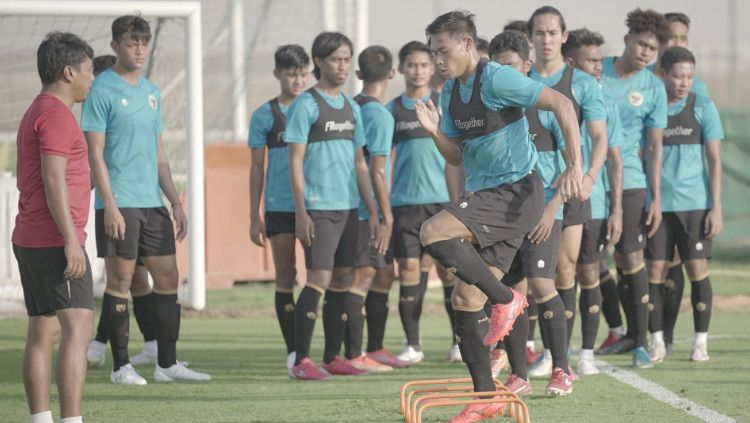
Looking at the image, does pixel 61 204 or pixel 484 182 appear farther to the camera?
pixel 484 182

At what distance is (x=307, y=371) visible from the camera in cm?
930

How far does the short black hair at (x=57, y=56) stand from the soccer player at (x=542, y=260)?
2.88 meters

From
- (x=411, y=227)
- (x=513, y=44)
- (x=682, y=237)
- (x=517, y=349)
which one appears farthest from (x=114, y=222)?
(x=682, y=237)

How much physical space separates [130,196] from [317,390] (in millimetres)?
1862

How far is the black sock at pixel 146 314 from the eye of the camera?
9.94 meters

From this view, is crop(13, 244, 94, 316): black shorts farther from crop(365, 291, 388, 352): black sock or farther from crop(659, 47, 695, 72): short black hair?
crop(659, 47, 695, 72): short black hair

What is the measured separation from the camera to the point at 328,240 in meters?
9.45

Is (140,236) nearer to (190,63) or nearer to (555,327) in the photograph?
(555,327)

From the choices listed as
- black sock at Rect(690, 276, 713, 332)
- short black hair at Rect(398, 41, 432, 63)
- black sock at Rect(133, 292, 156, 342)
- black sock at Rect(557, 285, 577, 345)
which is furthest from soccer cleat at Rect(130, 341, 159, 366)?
black sock at Rect(690, 276, 713, 332)

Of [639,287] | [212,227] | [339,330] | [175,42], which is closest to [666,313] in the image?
[639,287]

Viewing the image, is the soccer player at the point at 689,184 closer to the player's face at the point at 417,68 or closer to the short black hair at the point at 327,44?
the player's face at the point at 417,68

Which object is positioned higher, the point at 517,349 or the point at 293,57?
the point at 293,57

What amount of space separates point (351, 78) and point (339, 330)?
26.2 ft

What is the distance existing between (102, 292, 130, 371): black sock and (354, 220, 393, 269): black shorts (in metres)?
1.73
